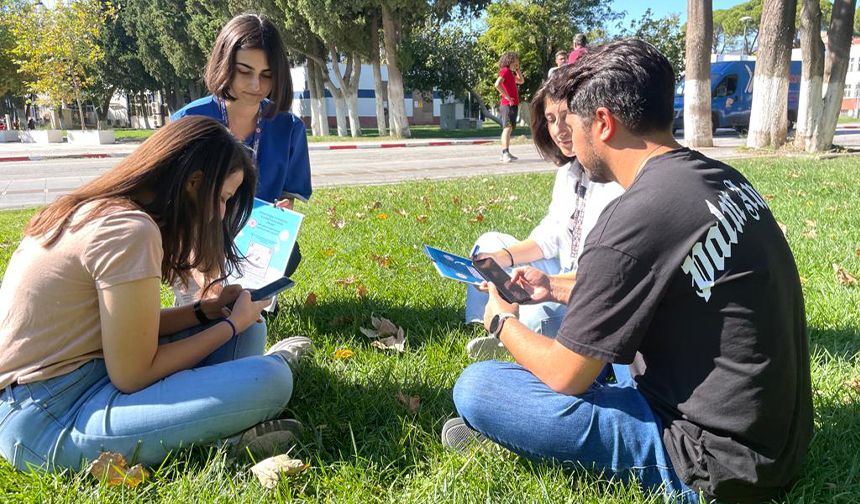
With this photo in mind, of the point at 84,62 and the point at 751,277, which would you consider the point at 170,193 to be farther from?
the point at 84,62

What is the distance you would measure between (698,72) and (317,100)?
61.2 feet

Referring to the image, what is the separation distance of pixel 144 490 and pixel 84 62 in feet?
87.9

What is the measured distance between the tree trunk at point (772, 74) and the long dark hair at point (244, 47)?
1159 centimetres

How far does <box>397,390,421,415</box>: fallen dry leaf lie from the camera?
2554mm

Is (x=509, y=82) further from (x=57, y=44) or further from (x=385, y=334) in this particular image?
(x=57, y=44)

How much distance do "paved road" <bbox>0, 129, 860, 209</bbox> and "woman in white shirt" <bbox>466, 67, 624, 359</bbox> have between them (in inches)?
269

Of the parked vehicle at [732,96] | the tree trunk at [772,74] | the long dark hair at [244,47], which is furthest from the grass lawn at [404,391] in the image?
the parked vehicle at [732,96]

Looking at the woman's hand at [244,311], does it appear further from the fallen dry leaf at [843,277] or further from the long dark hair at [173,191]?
the fallen dry leaf at [843,277]

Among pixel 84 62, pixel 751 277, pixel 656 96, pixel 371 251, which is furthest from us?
pixel 84 62

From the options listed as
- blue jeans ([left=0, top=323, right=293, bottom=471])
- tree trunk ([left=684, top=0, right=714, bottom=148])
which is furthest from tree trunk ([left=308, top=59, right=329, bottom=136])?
blue jeans ([left=0, top=323, right=293, bottom=471])

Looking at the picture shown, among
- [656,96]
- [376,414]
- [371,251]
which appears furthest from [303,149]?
[656,96]

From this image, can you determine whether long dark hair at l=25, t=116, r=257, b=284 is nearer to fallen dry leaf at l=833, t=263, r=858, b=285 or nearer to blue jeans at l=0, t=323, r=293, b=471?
blue jeans at l=0, t=323, r=293, b=471

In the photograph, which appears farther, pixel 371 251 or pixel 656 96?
pixel 371 251

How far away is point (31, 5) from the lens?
2478 centimetres
